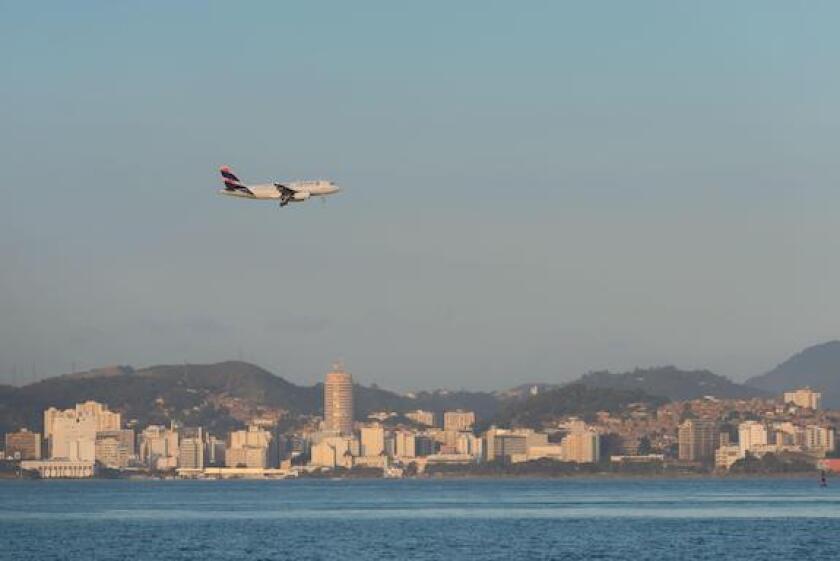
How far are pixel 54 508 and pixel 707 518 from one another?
75363mm

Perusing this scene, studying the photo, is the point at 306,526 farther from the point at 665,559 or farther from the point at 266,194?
the point at 665,559

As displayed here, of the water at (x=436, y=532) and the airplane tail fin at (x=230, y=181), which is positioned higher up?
the airplane tail fin at (x=230, y=181)

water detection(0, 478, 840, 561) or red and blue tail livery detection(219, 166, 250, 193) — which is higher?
red and blue tail livery detection(219, 166, 250, 193)

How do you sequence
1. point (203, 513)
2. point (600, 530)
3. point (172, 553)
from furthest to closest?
point (203, 513), point (600, 530), point (172, 553)

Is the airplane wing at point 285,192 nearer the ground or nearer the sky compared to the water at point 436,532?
nearer the sky

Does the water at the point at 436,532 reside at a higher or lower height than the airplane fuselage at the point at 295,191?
lower

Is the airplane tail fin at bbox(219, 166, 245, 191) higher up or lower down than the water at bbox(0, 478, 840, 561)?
higher up

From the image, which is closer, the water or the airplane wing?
the water

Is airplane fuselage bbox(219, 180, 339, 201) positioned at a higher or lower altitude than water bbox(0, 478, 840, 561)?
higher

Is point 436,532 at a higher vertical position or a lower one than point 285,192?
lower

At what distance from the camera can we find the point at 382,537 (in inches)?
4838

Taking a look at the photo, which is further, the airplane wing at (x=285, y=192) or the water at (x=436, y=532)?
the airplane wing at (x=285, y=192)

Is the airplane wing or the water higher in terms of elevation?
the airplane wing

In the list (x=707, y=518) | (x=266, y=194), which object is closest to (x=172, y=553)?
(x=266, y=194)
